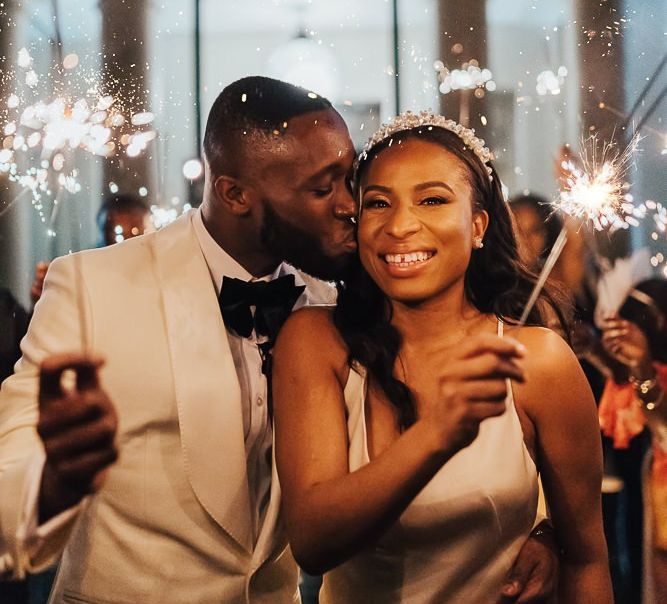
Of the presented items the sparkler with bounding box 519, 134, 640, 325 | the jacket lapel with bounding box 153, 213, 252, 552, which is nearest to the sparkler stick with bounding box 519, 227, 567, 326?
the sparkler with bounding box 519, 134, 640, 325

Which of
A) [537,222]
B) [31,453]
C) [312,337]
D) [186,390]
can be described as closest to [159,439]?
[186,390]

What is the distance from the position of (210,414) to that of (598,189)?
3.41 feet

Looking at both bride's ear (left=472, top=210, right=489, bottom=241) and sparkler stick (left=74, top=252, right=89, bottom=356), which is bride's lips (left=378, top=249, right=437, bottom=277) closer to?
bride's ear (left=472, top=210, right=489, bottom=241)

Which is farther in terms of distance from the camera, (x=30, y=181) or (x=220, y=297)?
(x=30, y=181)

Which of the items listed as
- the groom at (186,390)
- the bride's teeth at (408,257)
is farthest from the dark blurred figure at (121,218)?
the bride's teeth at (408,257)

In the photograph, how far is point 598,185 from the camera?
201 cm

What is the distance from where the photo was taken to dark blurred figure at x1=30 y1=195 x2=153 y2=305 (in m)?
2.00

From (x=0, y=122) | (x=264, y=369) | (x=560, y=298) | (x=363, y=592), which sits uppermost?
(x=0, y=122)

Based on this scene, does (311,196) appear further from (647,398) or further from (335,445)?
(647,398)

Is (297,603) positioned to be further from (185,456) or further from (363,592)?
(185,456)

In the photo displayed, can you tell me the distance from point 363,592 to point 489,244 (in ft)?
2.39

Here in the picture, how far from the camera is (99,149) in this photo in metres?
1.96

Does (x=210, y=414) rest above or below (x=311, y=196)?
below

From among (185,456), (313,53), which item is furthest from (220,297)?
(313,53)
